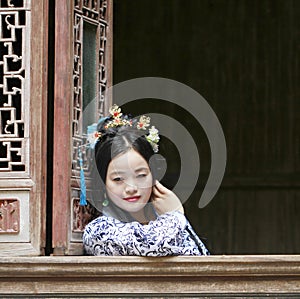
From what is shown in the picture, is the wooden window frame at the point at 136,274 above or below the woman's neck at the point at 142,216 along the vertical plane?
below

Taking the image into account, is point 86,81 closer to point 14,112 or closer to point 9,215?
point 14,112

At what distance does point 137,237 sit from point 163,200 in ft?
1.35

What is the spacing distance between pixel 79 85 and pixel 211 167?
388cm

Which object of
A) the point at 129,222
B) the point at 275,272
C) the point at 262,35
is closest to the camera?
the point at 275,272

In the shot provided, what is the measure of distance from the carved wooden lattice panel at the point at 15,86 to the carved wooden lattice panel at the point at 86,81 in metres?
0.26

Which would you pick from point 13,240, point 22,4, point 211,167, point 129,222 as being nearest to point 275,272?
point 129,222

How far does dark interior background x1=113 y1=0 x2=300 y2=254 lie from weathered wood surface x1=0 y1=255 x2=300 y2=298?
163 inches

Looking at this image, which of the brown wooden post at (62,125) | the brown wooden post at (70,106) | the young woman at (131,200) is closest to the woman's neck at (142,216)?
the young woman at (131,200)

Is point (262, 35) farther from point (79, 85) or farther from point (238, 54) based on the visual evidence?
point (79, 85)

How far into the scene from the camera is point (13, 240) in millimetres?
5434

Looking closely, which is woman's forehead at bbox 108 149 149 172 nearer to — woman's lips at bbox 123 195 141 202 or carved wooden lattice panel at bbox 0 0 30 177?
woman's lips at bbox 123 195 141 202

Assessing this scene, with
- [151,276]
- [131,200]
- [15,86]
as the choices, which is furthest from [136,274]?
[15,86]

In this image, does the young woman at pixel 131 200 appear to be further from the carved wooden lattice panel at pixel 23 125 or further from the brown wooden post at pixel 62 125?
the carved wooden lattice panel at pixel 23 125

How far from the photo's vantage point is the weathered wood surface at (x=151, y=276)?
533cm
